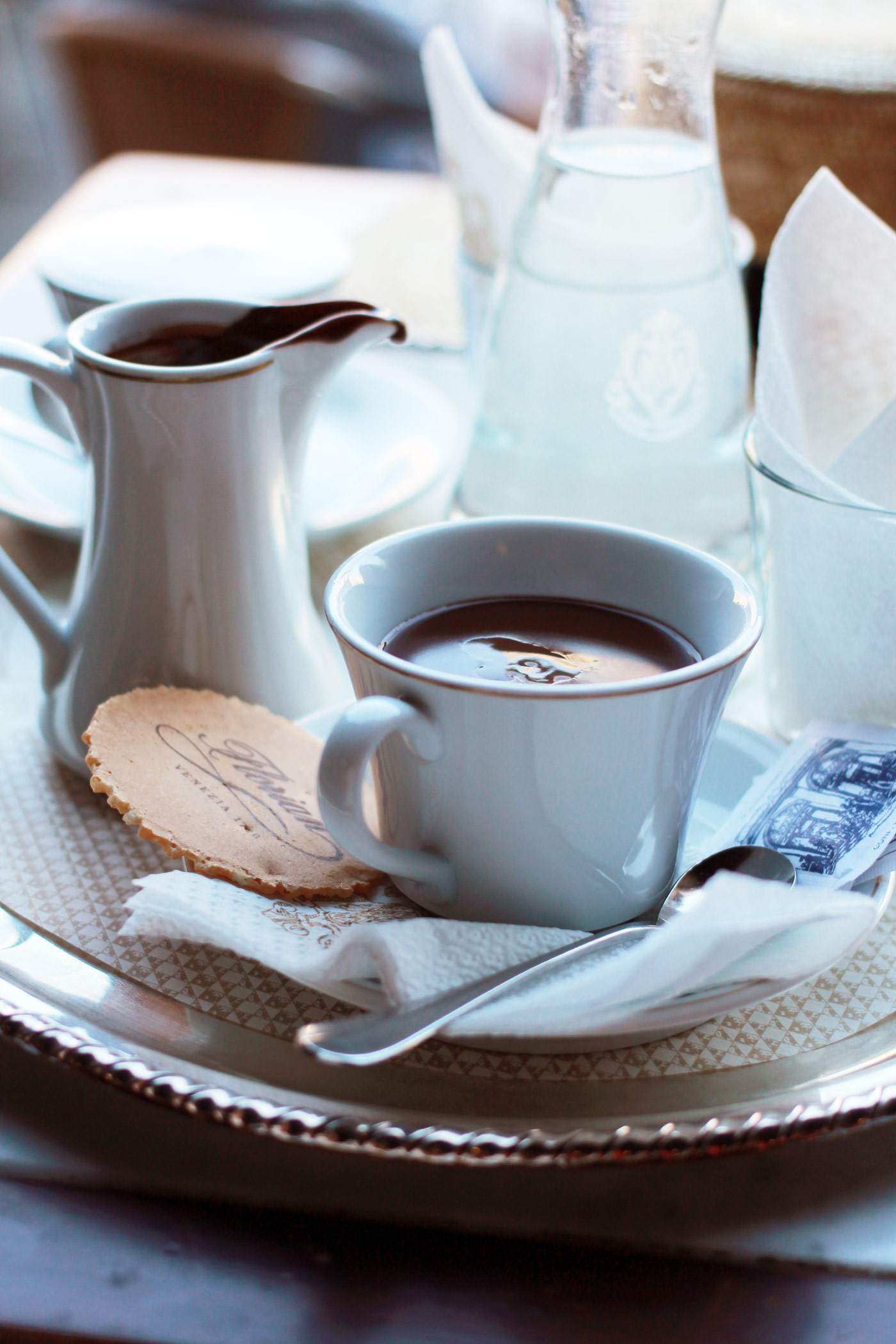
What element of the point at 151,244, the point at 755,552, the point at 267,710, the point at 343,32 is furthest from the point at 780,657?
the point at 343,32

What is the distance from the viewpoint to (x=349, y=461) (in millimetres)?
546

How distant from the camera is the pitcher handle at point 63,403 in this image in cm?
33

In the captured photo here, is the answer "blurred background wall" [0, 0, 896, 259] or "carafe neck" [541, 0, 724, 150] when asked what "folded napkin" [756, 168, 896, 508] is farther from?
"blurred background wall" [0, 0, 896, 259]

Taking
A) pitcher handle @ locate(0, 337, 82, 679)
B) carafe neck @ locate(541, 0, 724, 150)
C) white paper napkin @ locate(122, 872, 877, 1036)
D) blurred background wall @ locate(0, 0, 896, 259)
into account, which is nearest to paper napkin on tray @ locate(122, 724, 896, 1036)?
white paper napkin @ locate(122, 872, 877, 1036)

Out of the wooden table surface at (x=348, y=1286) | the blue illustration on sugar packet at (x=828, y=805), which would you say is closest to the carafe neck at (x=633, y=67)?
the blue illustration on sugar packet at (x=828, y=805)

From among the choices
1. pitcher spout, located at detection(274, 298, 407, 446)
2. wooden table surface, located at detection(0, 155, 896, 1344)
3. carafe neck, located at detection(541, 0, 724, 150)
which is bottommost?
wooden table surface, located at detection(0, 155, 896, 1344)

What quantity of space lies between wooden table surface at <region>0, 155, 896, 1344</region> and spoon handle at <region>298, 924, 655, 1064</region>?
4 centimetres

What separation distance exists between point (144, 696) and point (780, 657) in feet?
0.62

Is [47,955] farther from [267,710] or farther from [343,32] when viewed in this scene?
[343,32]

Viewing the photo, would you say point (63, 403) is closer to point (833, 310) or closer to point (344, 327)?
point (344, 327)

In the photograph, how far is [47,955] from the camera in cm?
30

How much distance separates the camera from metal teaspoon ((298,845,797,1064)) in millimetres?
231

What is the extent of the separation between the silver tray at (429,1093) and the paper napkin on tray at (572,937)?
2 centimetres

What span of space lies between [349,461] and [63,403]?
21cm
